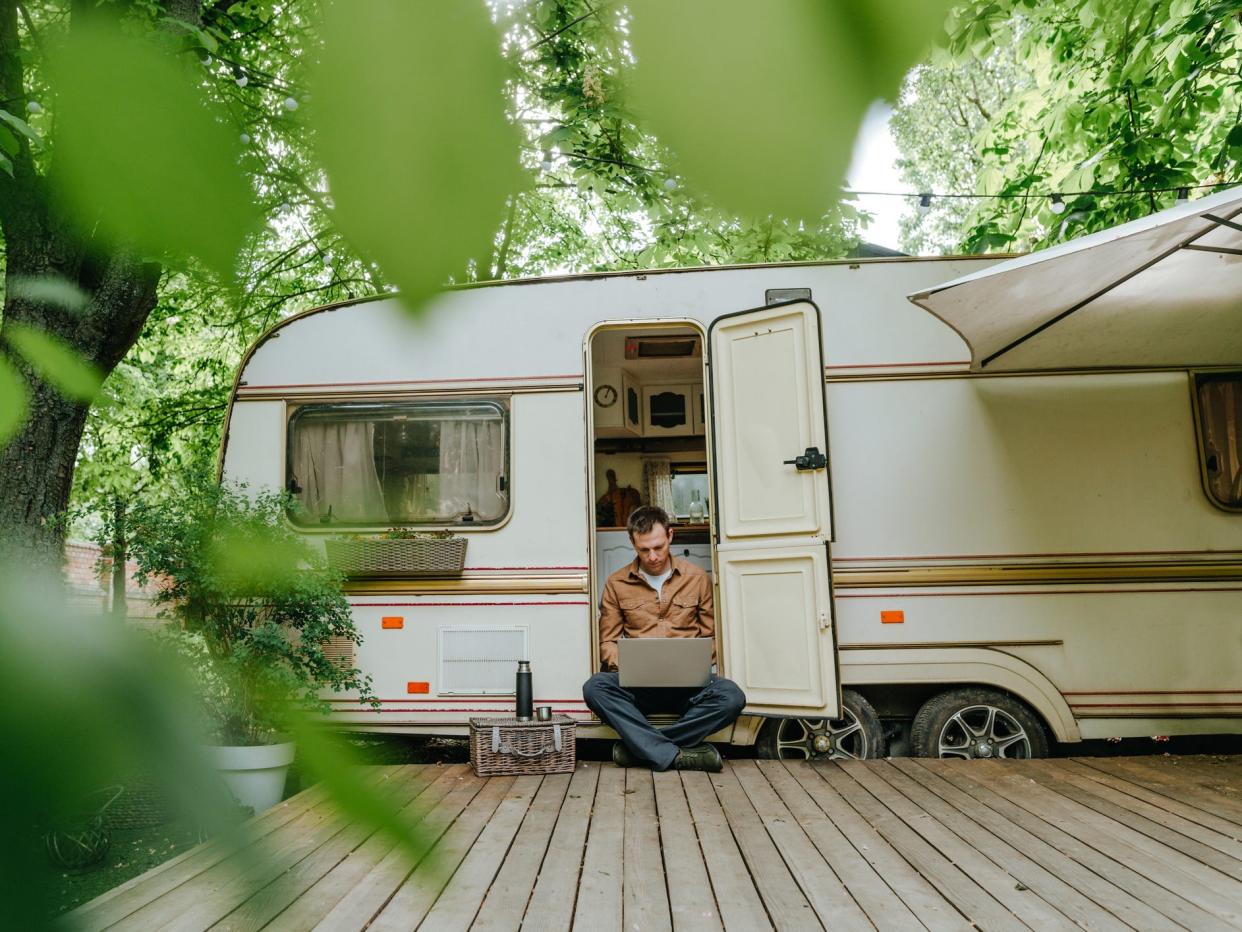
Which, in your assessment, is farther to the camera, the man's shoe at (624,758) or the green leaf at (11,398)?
the man's shoe at (624,758)

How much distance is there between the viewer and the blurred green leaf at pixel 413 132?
0.84 ft

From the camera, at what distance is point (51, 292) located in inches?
13.4

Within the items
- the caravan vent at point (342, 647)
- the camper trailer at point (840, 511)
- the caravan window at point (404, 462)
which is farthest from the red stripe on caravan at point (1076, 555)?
the caravan vent at point (342, 647)

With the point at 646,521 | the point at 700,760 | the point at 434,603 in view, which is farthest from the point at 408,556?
the point at 700,760

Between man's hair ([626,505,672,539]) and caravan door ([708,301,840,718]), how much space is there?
14.2 inches

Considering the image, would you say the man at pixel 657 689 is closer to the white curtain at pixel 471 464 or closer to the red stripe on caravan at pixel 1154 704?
the white curtain at pixel 471 464

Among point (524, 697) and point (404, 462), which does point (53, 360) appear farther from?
point (404, 462)

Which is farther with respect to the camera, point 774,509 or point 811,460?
point 774,509

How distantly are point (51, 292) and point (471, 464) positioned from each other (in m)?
4.72

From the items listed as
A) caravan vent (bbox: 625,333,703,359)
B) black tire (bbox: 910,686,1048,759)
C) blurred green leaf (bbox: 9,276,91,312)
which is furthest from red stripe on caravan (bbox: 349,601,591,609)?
blurred green leaf (bbox: 9,276,91,312)

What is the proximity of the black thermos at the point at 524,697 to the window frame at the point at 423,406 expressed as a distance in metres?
0.76

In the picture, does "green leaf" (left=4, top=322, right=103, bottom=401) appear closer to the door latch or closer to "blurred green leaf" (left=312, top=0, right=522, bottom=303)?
"blurred green leaf" (left=312, top=0, right=522, bottom=303)

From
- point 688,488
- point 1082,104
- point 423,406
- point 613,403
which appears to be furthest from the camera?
point 688,488

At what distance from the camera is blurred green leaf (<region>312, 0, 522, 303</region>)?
10.0 inches
